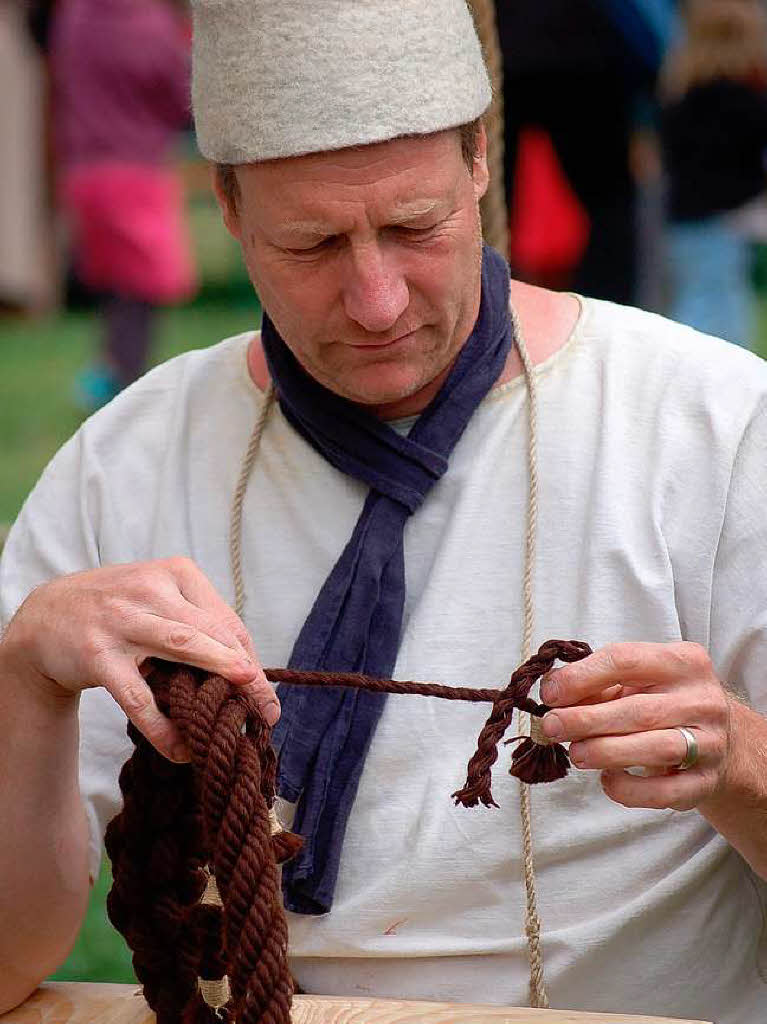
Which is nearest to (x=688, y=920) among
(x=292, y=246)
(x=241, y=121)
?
(x=292, y=246)

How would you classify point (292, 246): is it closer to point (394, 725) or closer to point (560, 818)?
point (394, 725)

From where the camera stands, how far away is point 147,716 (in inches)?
60.9

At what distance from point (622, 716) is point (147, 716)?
0.44m

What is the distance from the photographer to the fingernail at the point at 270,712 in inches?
61.7

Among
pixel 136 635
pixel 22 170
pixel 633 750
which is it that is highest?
pixel 136 635

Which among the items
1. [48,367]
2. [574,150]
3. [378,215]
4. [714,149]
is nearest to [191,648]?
[378,215]

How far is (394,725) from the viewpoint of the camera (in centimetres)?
188

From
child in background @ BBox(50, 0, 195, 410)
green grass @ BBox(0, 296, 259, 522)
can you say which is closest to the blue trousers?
child in background @ BBox(50, 0, 195, 410)

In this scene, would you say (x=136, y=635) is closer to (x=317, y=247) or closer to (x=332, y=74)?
(x=317, y=247)

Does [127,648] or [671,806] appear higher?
[127,648]

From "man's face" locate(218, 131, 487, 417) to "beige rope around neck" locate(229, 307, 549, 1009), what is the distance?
14 centimetres

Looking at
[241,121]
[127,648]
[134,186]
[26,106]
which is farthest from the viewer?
[26,106]

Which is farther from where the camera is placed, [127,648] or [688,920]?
[688,920]

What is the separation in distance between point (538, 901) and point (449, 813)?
0.46 ft
